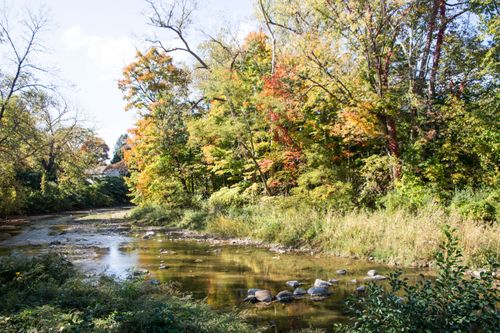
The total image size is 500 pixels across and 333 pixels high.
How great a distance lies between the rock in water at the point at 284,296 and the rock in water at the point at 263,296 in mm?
166

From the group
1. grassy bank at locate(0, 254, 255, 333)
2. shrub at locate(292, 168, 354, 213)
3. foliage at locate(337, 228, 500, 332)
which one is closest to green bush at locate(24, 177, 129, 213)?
shrub at locate(292, 168, 354, 213)

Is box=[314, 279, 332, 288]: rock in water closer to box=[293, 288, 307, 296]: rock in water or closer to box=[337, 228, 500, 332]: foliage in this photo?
box=[293, 288, 307, 296]: rock in water

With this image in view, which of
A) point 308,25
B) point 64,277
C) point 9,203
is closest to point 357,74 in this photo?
point 308,25

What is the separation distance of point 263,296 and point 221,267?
146 inches

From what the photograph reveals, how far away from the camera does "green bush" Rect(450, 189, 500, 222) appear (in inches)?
486

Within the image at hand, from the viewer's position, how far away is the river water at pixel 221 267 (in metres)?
7.55

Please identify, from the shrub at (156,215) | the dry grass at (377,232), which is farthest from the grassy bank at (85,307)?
the shrub at (156,215)

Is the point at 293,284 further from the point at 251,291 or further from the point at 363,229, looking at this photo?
the point at 363,229

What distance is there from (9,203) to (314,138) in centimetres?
2230

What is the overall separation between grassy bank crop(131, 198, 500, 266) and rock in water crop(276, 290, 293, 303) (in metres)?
3.95

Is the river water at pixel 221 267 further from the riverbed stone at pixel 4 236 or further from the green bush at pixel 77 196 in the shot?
the green bush at pixel 77 196

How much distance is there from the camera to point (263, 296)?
8.21 m

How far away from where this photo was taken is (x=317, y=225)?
14852 millimetres

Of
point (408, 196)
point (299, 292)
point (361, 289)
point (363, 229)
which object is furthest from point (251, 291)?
point (408, 196)
